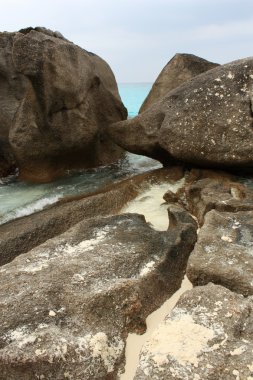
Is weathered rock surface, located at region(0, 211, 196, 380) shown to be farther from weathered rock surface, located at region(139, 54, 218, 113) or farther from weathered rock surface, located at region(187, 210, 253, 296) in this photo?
weathered rock surface, located at region(139, 54, 218, 113)

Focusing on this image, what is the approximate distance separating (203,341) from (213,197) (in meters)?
2.56

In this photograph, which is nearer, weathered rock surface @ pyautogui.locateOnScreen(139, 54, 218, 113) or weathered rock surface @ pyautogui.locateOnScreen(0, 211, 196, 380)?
weathered rock surface @ pyautogui.locateOnScreen(0, 211, 196, 380)

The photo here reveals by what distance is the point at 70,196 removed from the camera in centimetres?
591

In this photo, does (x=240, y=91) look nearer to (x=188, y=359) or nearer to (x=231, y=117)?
(x=231, y=117)

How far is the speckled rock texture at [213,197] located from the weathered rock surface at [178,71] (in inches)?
131

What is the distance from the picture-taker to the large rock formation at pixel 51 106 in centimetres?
618

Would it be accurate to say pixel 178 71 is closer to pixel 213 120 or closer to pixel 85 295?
pixel 213 120

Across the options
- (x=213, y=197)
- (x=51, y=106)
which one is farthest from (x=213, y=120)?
(x=51, y=106)

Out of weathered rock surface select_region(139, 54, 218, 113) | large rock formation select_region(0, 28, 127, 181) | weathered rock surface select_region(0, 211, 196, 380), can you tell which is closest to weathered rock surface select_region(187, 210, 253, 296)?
weathered rock surface select_region(0, 211, 196, 380)

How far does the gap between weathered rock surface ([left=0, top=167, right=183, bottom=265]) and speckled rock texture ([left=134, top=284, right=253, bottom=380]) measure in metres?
2.42

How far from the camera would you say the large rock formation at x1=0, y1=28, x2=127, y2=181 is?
618cm

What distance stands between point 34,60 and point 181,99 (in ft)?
7.22

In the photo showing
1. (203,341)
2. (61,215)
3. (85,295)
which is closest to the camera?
(203,341)

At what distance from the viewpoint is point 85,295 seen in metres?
2.81
